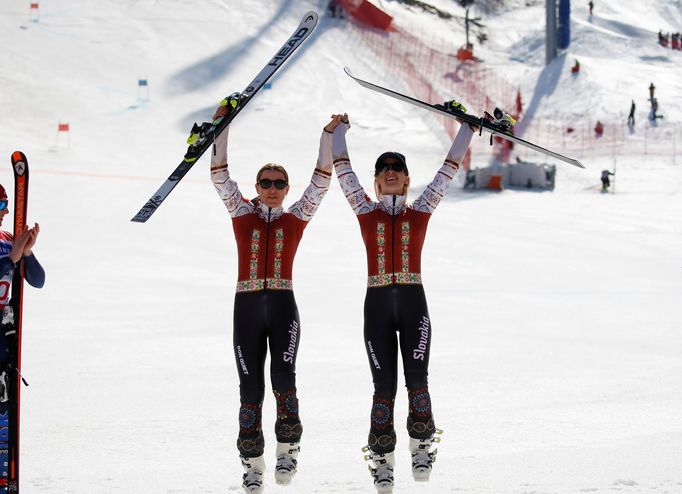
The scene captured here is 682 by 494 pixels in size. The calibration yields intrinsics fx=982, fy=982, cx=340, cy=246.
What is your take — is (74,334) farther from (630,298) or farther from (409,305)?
(630,298)

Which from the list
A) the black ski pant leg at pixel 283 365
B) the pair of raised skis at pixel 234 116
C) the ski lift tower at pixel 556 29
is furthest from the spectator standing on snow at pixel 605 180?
the black ski pant leg at pixel 283 365

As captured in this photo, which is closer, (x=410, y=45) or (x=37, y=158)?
(x=37, y=158)

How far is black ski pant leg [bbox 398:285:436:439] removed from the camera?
6.12m

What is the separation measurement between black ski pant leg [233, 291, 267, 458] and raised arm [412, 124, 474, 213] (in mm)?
1228

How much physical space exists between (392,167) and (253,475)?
2157mm

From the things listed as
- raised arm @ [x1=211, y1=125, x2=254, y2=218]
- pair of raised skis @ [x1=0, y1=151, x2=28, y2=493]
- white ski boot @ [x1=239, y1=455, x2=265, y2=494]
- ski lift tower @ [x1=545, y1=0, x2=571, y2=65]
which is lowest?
white ski boot @ [x1=239, y1=455, x2=265, y2=494]

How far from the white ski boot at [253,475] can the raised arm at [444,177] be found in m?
1.91

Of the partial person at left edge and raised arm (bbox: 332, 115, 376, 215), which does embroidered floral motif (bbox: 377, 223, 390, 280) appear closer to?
raised arm (bbox: 332, 115, 376, 215)

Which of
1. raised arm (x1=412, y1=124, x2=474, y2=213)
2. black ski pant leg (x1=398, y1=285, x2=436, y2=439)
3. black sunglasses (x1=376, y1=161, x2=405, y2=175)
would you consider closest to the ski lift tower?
raised arm (x1=412, y1=124, x2=474, y2=213)

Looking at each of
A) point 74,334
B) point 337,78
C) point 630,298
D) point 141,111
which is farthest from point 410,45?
point 74,334

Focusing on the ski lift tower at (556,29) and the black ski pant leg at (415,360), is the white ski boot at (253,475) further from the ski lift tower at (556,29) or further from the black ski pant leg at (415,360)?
the ski lift tower at (556,29)

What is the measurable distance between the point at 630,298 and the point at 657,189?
14142mm

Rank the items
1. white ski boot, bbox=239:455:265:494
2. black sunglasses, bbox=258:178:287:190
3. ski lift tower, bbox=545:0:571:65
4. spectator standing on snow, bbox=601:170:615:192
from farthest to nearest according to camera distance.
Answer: ski lift tower, bbox=545:0:571:65 < spectator standing on snow, bbox=601:170:615:192 < black sunglasses, bbox=258:178:287:190 < white ski boot, bbox=239:455:265:494

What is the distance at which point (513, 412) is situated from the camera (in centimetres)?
884
